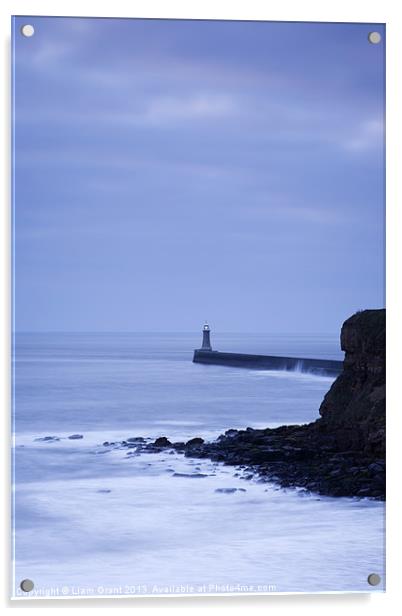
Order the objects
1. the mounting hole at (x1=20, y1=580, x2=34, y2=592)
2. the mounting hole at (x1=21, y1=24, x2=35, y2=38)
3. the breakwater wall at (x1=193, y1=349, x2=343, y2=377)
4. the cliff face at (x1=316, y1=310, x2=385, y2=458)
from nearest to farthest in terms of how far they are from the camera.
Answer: the mounting hole at (x1=20, y1=580, x2=34, y2=592), the mounting hole at (x1=21, y1=24, x2=35, y2=38), the cliff face at (x1=316, y1=310, x2=385, y2=458), the breakwater wall at (x1=193, y1=349, x2=343, y2=377)

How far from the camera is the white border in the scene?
339 cm

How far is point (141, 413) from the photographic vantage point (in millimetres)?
3553

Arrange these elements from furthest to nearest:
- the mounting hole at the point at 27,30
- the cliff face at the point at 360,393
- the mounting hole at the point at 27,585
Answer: the cliff face at the point at 360,393, the mounting hole at the point at 27,30, the mounting hole at the point at 27,585

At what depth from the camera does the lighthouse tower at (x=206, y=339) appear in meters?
3.61

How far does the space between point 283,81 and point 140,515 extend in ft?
5.68

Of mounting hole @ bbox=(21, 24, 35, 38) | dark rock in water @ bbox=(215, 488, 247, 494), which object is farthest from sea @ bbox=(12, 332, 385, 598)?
mounting hole @ bbox=(21, 24, 35, 38)

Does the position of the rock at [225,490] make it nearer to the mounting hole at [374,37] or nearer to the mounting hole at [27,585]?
the mounting hole at [27,585]

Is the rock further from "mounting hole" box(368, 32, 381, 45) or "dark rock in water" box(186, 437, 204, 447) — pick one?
"mounting hole" box(368, 32, 381, 45)

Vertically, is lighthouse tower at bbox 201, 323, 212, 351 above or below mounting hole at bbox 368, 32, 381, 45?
below

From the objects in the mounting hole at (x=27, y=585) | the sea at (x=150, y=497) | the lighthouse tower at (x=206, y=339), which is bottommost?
the mounting hole at (x=27, y=585)

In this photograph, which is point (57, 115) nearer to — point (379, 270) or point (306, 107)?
point (306, 107)
